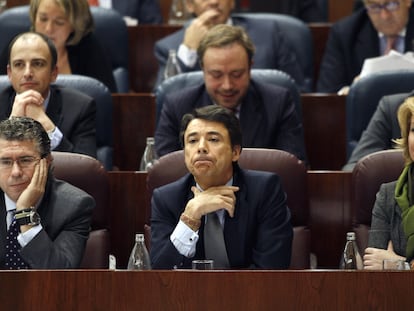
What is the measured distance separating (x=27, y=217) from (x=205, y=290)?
1.98 feet

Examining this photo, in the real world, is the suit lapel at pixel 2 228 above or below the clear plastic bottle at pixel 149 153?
below

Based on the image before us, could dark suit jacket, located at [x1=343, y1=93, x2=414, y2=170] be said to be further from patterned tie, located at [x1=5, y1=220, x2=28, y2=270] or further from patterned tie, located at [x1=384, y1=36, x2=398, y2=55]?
patterned tie, located at [x1=5, y1=220, x2=28, y2=270]

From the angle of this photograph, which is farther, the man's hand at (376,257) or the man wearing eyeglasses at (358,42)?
the man wearing eyeglasses at (358,42)

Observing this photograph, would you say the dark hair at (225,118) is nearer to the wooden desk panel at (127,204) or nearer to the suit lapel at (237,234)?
the suit lapel at (237,234)

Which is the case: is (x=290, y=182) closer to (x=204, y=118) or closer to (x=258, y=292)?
(x=204, y=118)

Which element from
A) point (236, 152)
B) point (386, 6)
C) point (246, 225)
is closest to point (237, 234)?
point (246, 225)

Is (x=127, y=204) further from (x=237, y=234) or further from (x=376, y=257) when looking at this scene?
(x=376, y=257)

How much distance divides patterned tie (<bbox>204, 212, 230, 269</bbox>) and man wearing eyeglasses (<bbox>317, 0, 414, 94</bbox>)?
1.44 meters

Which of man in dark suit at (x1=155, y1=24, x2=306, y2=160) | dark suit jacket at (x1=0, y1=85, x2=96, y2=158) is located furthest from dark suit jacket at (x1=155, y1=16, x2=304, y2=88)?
dark suit jacket at (x1=0, y1=85, x2=96, y2=158)

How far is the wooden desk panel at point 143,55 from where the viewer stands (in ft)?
15.1

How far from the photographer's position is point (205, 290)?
2.41 metres

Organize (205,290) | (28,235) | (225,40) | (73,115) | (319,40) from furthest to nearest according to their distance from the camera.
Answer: (319,40) → (225,40) → (73,115) → (28,235) → (205,290)

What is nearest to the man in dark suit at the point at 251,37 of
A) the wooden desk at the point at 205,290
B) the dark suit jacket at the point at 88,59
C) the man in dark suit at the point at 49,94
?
the dark suit jacket at the point at 88,59

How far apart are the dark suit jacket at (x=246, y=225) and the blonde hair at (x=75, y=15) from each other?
Answer: 3.82ft
